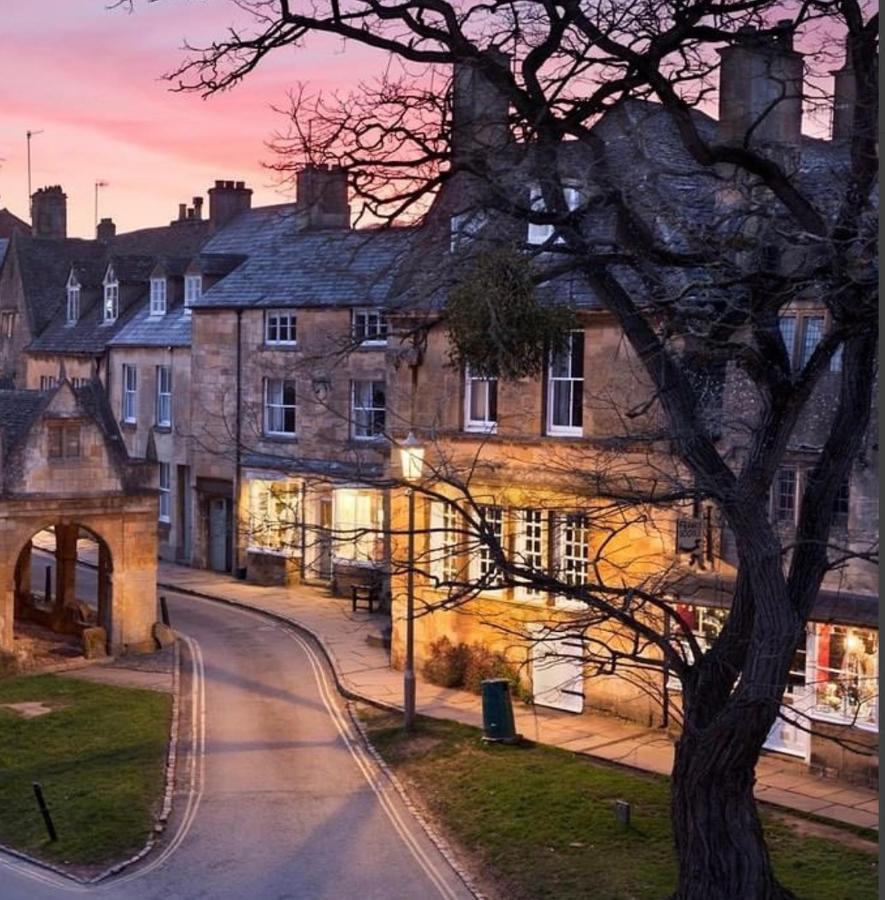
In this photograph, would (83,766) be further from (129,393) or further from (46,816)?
(129,393)

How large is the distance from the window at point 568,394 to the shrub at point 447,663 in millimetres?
4968

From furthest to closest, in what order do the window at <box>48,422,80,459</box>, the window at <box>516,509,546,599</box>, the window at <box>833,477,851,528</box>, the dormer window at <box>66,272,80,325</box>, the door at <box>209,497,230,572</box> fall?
the dormer window at <box>66,272,80,325</box> < the door at <box>209,497,230,572</box> < the window at <box>48,422,80,459</box> < the window at <box>516,509,546,599</box> < the window at <box>833,477,851,528</box>

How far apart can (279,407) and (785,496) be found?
21.8 m

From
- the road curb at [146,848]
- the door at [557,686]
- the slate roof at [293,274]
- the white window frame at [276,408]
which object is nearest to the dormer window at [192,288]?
the slate roof at [293,274]

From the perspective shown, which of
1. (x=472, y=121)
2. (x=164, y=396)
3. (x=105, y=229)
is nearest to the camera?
(x=472, y=121)

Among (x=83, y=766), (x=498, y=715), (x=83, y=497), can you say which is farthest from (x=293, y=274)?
Answer: (x=83, y=766)

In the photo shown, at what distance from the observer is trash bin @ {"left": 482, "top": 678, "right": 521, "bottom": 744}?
981 inches

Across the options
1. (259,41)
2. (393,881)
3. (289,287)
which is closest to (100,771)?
(393,881)

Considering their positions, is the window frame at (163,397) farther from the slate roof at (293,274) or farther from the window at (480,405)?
the window at (480,405)

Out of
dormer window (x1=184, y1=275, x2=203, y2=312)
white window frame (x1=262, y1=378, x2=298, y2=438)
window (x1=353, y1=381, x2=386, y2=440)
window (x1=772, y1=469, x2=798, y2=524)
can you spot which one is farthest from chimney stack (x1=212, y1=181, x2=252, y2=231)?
window (x1=772, y1=469, x2=798, y2=524)

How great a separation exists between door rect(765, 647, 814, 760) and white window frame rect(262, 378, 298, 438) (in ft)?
70.7

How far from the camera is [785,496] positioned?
24.2 meters

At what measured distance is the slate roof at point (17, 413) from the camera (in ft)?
102

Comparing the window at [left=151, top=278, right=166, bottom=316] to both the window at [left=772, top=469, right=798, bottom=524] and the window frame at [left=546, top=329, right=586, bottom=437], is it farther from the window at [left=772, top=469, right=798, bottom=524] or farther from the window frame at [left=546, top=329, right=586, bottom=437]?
the window at [left=772, top=469, right=798, bottom=524]
